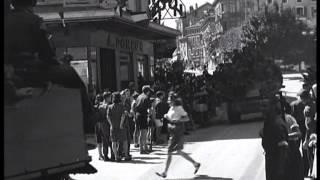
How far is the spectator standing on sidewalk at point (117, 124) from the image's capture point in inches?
607

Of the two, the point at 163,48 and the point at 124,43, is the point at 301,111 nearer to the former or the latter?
the point at 124,43

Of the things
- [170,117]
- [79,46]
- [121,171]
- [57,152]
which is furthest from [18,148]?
[79,46]

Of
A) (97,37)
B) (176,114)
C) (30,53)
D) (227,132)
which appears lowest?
(227,132)

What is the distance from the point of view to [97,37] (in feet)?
83.5

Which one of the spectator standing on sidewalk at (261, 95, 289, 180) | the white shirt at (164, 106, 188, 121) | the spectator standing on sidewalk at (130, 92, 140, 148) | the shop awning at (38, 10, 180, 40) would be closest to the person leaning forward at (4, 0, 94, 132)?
the spectator standing on sidewalk at (261, 95, 289, 180)

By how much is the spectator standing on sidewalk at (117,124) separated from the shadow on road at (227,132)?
12.9 ft

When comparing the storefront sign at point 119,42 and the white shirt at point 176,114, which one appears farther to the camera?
the storefront sign at point 119,42

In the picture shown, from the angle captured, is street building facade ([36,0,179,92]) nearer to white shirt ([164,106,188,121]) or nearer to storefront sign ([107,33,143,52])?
storefront sign ([107,33,143,52])

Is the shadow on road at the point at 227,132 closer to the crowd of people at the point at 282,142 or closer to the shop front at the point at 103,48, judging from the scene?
the shop front at the point at 103,48

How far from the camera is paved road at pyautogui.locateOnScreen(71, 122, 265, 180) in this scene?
42.0 feet

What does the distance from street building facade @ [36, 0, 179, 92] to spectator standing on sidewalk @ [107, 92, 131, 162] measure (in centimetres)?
530

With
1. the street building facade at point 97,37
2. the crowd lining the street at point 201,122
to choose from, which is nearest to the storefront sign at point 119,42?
the street building facade at point 97,37

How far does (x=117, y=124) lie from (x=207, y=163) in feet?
8.88

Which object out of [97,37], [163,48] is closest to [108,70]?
[97,37]
